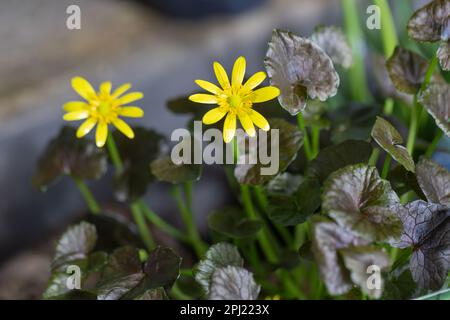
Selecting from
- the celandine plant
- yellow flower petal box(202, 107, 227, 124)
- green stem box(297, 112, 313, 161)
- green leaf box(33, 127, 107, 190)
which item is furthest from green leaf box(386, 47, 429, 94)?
green leaf box(33, 127, 107, 190)

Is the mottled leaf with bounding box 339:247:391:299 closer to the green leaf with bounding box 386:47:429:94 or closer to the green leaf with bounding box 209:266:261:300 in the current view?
the green leaf with bounding box 209:266:261:300

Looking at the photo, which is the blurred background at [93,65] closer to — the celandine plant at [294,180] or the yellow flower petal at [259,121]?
the celandine plant at [294,180]

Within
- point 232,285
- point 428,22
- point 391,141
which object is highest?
point 428,22

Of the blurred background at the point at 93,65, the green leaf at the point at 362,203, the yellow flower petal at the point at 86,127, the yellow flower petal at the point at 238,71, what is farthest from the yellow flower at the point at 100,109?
the blurred background at the point at 93,65

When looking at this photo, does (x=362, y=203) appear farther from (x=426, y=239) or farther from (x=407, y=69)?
(x=407, y=69)

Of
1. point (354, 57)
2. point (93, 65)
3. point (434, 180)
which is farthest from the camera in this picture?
Result: point (93, 65)

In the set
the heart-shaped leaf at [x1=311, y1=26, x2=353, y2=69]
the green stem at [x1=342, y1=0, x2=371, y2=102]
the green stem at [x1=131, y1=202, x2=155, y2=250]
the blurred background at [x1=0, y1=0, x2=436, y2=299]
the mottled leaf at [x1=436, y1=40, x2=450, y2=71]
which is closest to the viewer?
the mottled leaf at [x1=436, y1=40, x2=450, y2=71]

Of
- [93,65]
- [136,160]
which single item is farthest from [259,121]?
[93,65]
